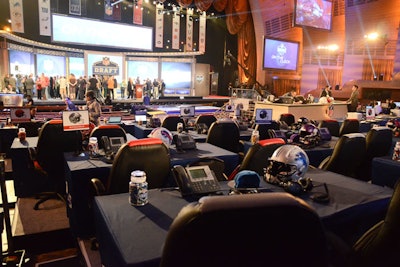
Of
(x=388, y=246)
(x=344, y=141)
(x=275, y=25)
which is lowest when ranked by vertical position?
(x=388, y=246)

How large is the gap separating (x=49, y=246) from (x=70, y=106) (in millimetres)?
6158

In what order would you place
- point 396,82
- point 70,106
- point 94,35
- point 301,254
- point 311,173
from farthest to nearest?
point 94,35
point 396,82
point 70,106
point 311,173
point 301,254

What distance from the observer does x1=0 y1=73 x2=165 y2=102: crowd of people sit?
44.9 feet

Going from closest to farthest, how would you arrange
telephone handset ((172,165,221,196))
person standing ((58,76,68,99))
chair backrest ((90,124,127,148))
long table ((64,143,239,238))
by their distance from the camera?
telephone handset ((172,165,221,196)) → long table ((64,143,239,238)) → chair backrest ((90,124,127,148)) → person standing ((58,76,68,99))

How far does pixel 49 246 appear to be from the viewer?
10.8ft

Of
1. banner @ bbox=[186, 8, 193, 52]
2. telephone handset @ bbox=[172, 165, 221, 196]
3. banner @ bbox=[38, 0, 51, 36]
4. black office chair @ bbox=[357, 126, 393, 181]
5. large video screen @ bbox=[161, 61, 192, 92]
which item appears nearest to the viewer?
telephone handset @ bbox=[172, 165, 221, 196]

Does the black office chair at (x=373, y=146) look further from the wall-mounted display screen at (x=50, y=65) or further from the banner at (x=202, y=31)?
the banner at (x=202, y=31)

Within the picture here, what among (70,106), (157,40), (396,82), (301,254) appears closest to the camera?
(301,254)

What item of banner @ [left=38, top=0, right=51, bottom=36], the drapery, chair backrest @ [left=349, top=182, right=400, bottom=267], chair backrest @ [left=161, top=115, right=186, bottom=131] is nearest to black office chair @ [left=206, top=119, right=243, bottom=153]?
chair backrest @ [left=161, top=115, right=186, bottom=131]

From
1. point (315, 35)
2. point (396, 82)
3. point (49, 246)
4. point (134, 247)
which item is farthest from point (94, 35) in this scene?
point (134, 247)

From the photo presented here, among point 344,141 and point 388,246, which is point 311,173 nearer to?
point 344,141

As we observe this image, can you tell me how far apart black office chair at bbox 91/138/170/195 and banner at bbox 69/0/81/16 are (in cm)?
1559

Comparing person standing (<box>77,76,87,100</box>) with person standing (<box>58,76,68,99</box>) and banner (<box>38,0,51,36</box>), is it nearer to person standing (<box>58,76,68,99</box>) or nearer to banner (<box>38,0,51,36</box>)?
person standing (<box>58,76,68,99</box>)

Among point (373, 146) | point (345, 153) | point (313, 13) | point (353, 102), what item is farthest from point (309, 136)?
point (313, 13)
